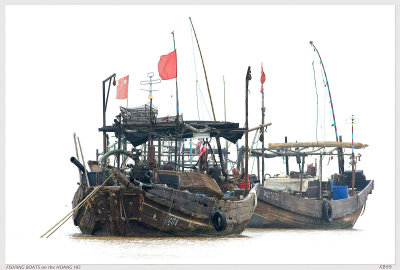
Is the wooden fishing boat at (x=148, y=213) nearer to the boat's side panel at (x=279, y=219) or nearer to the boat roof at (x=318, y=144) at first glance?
the boat's side panel at (x=279, y=219)

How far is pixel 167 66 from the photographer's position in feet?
114

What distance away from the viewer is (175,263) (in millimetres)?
24688

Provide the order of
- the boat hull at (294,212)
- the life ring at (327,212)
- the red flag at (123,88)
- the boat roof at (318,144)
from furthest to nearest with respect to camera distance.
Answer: the boat roof at (318,144) < the life ring at (327,212) < the boat hull at (294,212) < the red flag at (123,88)

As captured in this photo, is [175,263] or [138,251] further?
[138,251]

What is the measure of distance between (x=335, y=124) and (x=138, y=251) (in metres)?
24.5

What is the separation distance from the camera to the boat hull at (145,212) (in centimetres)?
3116

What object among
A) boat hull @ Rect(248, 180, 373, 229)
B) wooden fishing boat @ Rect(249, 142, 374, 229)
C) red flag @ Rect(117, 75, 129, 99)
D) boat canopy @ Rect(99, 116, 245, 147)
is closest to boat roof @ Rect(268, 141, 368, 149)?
wooden fishing boat @ Rect(249, 142, 374, 229)

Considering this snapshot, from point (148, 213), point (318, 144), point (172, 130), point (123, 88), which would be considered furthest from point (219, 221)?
point (318, 144)

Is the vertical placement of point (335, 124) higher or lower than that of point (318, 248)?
higher

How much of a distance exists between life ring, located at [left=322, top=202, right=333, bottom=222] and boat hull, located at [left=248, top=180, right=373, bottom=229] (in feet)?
0.32

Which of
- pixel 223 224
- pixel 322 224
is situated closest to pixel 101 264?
pixel 223 224

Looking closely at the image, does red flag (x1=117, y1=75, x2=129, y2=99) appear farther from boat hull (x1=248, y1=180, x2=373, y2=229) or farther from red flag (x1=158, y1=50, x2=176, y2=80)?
boat hull (x1=248, y1=180, x2=373, y2=229)

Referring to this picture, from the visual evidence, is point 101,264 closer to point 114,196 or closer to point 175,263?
point 175,263

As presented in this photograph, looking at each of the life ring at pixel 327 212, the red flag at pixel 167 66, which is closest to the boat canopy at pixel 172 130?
the red flag at pixel 167 66
